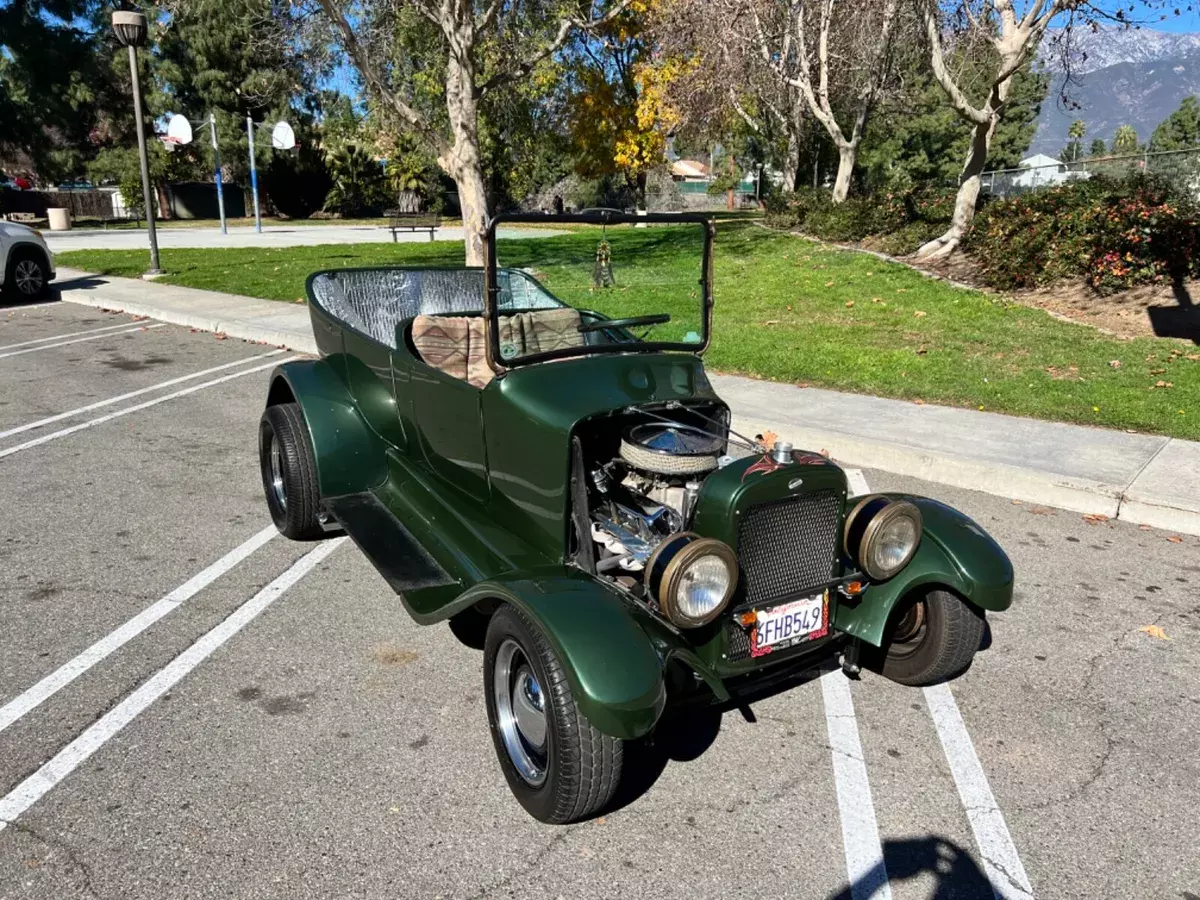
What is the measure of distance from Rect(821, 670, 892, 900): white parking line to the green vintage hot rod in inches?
10.6

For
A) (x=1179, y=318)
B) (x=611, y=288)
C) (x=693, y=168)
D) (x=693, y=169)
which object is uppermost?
(x=693, y=168)

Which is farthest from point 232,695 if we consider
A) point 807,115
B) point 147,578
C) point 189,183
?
point 189,183

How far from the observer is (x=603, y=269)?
3.98m

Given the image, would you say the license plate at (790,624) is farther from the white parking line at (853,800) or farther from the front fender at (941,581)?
the white parking line at (853,800)

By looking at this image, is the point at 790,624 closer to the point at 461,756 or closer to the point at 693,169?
the point at 461,756

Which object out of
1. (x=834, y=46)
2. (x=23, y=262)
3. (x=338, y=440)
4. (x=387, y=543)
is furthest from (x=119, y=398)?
(x=834, y=46)

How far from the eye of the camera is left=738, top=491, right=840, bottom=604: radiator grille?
2.80 meters

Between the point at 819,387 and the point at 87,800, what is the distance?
648 cm

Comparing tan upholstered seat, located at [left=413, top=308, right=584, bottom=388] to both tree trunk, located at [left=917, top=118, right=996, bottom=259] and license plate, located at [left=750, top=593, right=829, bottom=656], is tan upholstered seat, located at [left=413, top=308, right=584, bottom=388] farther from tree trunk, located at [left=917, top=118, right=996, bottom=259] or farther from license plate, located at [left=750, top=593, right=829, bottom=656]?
tree trunk, located at [left=917, top=118, right=996, bottom=259]

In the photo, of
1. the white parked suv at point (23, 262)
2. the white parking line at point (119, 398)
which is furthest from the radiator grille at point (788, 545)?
the white parked suv at point (23, 262)

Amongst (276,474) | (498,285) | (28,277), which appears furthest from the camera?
(28,277)

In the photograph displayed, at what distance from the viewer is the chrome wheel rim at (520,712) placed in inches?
108

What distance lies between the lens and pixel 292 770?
2.82 meters

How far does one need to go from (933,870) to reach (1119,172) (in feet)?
48.5
